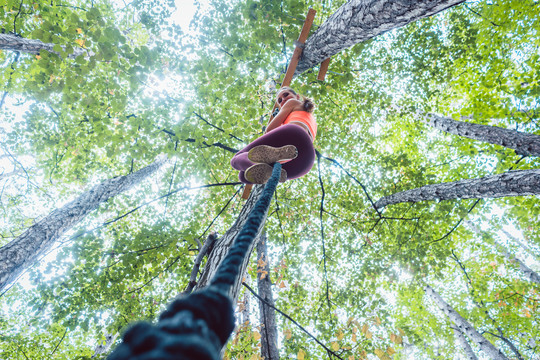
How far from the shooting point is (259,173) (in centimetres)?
253

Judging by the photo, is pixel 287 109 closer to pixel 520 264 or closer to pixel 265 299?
pixel 265 299

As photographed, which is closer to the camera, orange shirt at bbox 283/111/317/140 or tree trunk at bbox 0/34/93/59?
orange shirt at bbox 283/111/317/140

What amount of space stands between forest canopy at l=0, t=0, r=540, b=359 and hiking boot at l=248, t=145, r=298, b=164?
4.48 feet

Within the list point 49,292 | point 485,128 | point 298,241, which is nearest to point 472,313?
point 485,128

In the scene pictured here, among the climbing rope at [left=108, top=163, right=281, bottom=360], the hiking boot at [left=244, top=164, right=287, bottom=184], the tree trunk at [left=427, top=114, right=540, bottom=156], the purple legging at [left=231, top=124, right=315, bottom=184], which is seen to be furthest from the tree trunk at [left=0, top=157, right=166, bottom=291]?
the tree trunk at [left=427, top=114, right=540, bottom=156]

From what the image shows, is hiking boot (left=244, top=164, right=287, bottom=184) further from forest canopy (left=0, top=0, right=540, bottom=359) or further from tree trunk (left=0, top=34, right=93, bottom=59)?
tree trunk (left=0, top=34, right=93, bottom=59)

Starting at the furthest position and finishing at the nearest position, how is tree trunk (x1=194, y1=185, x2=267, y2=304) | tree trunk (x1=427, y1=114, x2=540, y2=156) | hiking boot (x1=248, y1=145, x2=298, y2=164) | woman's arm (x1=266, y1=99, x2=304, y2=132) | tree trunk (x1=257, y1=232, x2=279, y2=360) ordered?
tree trunk (x1=427, y1=114, x2=540, y2=156), tree trunk (x1=257, y1=232, x2=279, y2=360), woman's arm (x1=266, y1=99, x2=304, y2=132), hiking boot (x1=248, y1=145, x2=298, y2=164), tree trunk (x1=194, y1=185, x2=267, y2=304)

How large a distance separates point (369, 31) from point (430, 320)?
39.3ft

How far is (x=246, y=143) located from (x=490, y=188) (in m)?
4.51

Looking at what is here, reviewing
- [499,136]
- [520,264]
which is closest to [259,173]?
[499,136]

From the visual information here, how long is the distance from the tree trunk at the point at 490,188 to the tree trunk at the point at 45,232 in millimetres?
7279

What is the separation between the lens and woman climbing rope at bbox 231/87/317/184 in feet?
7.75

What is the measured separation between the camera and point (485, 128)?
5.33m

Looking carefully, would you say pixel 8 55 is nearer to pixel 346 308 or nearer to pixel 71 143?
pixel 71 143
